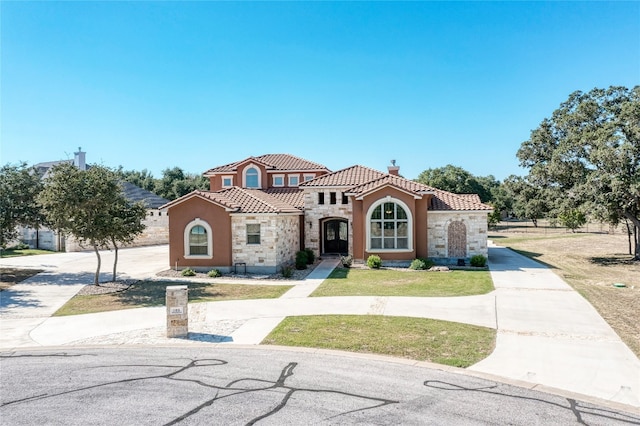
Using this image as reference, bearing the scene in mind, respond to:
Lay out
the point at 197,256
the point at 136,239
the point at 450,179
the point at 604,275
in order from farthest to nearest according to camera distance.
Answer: the point at 450,179 < the point at 136,239 < the point at 197,256 < the point at 604,275

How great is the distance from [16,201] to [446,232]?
2275cm

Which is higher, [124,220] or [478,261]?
[124,220]

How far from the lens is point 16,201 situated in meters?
22.0

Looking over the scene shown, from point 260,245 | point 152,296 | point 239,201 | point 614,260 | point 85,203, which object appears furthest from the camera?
point 614,260

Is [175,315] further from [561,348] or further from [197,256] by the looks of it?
[197,256]

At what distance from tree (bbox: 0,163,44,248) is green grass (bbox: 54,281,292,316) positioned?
7553 millimetres

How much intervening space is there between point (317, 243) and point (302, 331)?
16305mm

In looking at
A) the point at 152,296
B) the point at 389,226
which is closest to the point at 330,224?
the point at 389,226

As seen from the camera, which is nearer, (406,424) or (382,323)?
(406,424)

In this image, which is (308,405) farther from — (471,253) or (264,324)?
(471,253)

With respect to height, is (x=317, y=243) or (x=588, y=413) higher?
(x=317, y=243)

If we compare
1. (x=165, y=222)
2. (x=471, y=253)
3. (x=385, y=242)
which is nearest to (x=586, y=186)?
(x=471, y=253)

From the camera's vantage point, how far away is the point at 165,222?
1628 inches

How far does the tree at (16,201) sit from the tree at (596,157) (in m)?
30.2
